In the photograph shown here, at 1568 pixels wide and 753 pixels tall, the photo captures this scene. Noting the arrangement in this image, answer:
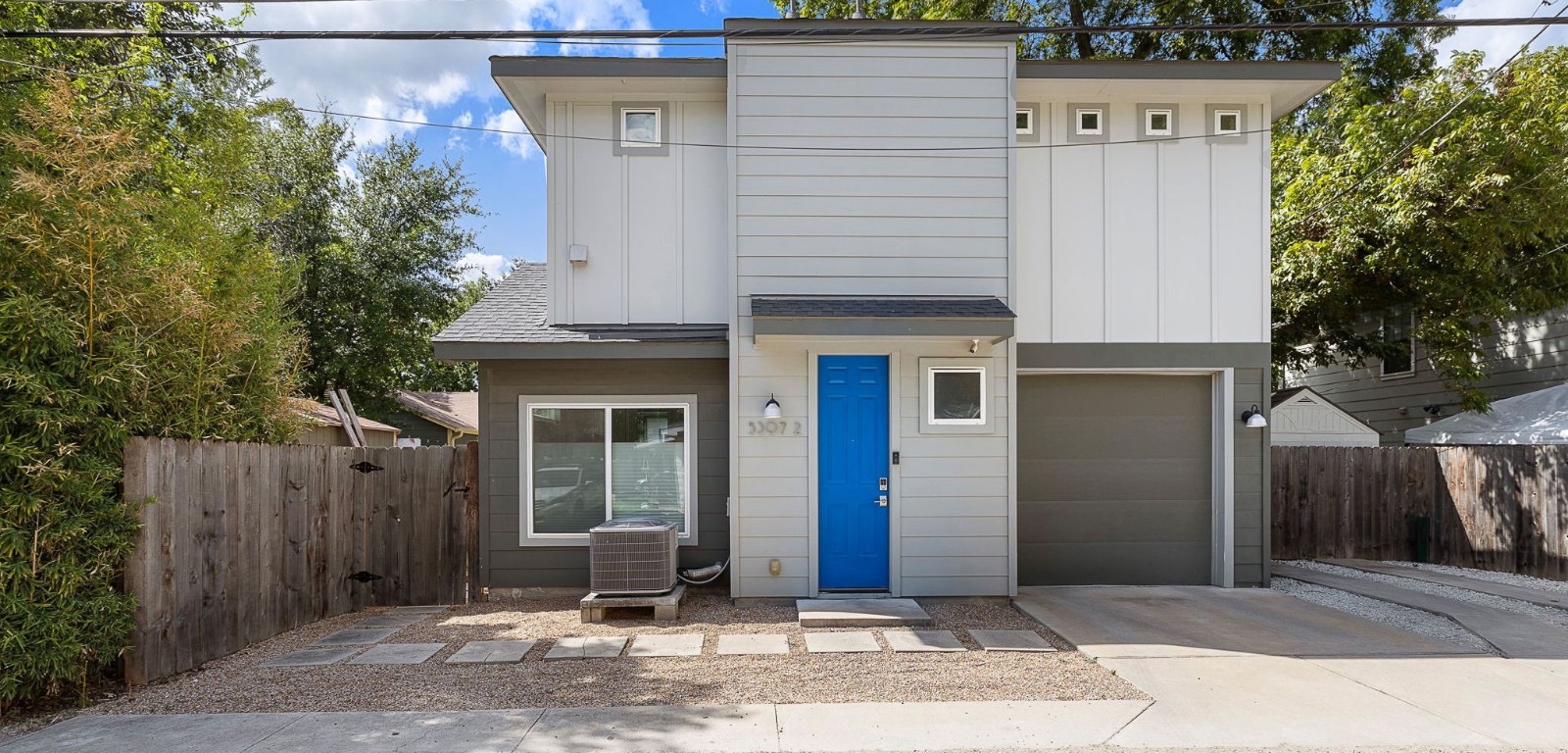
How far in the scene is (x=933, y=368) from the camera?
734 centimetres

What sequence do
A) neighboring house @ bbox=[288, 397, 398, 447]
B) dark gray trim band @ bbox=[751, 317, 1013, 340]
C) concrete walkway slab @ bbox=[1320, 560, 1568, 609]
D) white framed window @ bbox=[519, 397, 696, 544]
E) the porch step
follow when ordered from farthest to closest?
neighboring house @ bbox=[288, 397, 398, 447] → white framed window @ bbox=[519, 397, 696, 544] → concrete walkway slab @ bbox=[1320, 560, 1568, 609] → dark gray trim band @ bbox=[751, 317, 1013, 340] → the porch step

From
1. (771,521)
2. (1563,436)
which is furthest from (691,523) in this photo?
(1563,436)

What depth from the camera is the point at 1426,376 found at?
13.3 meters

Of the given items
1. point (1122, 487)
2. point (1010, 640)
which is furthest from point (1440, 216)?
point (1010, 640)

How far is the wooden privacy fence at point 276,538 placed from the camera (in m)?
4.96

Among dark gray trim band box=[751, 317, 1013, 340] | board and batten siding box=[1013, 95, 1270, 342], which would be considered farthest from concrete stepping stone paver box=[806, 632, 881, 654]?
board and batten siding box=[1013, 95, 1270, 342]

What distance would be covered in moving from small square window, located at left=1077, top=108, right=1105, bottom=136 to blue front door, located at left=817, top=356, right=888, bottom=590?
2.86 meters

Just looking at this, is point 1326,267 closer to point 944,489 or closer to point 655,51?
point 944,489

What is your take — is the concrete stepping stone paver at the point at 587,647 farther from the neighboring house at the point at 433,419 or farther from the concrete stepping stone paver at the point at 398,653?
the neighboring house at the point at 433,419

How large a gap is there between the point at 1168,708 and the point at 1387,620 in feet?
11.1

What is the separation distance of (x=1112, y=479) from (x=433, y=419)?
1853 cm

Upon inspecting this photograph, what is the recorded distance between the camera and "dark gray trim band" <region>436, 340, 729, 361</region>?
738 cm

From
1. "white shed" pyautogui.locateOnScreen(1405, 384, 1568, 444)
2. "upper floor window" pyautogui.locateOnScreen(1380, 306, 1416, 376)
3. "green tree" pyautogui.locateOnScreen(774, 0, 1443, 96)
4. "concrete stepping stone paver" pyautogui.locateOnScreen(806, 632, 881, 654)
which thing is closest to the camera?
"concrete stepping stone paver" pyautogui.locateOnScreen(806, 632, 881, 654)

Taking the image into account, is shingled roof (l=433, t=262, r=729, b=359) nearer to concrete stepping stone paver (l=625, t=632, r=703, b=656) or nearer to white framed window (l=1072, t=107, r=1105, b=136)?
concrete stepping stone paver (l=625, t=632, r=703, b=656)
